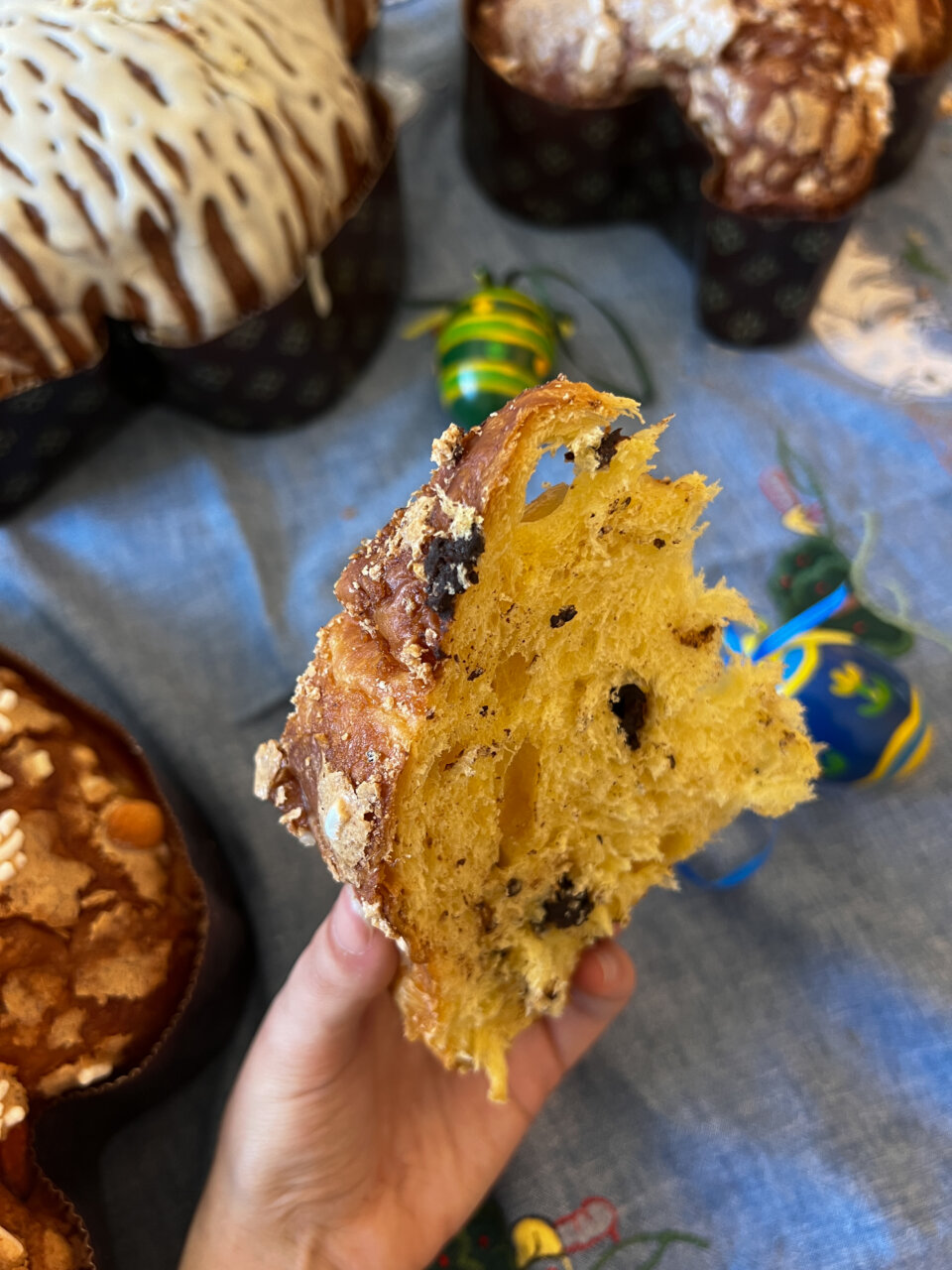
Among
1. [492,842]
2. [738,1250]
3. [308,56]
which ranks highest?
[308,56]

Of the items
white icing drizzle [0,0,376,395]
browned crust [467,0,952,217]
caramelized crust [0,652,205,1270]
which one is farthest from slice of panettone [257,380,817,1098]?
browned crust [467,0,952,217]

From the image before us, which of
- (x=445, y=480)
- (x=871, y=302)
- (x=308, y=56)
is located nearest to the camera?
(x=445, y=480)

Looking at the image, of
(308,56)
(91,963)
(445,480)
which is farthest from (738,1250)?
(308,56)

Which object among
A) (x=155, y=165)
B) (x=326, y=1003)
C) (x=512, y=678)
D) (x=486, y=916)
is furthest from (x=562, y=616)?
(x=155, y=165)

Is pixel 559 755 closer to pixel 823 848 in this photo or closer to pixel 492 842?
pixel 492 842

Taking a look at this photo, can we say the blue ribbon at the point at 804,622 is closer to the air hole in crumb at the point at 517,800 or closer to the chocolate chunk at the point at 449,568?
the air hole in crumb at the point at 517,800

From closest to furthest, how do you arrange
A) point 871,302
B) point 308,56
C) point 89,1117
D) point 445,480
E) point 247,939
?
point 445,480 < point 89,1117 < point 247,939 < point 308,56 < point 871,302

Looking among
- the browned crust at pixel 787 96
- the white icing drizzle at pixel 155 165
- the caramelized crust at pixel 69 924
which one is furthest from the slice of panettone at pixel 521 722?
the browned crust at pixel 787 96
